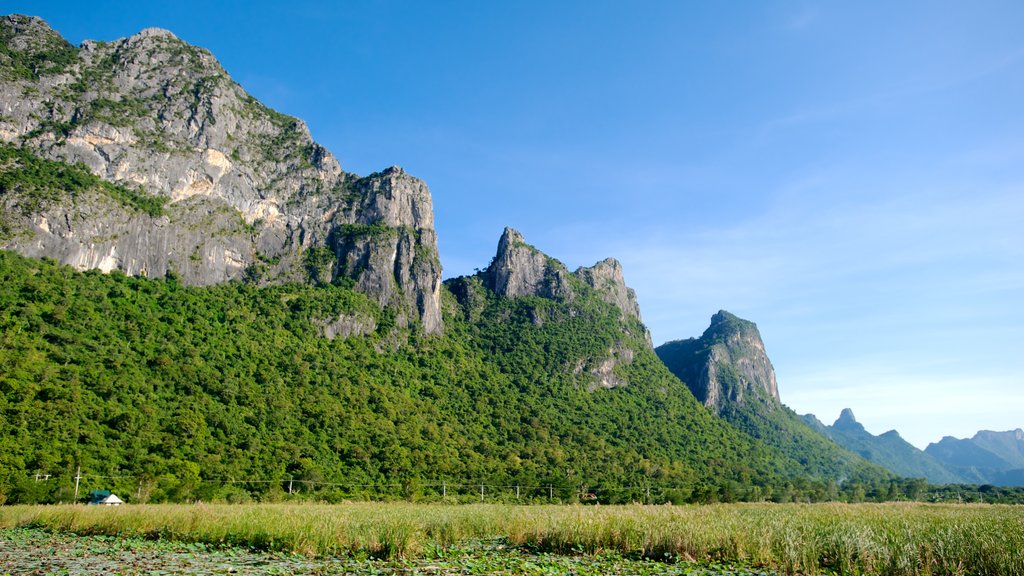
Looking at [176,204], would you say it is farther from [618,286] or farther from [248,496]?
[618,286]

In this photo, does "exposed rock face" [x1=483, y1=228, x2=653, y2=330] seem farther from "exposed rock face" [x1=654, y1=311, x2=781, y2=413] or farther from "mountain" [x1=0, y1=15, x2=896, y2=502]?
"exposed rock face" [x1=654, y1=311, x2=781, y2=413]

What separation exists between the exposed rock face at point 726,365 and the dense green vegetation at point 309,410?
30492 mm

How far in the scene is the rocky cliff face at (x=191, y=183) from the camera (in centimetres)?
8281

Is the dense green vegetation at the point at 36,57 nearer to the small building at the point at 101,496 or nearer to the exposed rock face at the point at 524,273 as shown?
the small building at the point at 101,496

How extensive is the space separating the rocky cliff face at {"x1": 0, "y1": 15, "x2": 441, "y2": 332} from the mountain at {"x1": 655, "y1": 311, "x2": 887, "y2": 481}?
82.0 metres

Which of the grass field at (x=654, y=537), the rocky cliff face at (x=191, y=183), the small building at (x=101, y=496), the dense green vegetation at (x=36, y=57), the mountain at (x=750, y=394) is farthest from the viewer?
the mountain at (x=750, y=394)

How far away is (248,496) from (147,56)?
4127 inches

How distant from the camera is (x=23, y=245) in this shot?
70312 mm

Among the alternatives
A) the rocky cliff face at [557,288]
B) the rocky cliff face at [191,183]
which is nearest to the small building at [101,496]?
the rocky cliff face at [191,183]

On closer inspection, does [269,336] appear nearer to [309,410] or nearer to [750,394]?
[309,410]

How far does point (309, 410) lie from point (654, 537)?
6310cm

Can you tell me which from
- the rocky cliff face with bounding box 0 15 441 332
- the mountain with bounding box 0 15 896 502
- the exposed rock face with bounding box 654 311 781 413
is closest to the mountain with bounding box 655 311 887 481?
the exposed rock face with bounding box 654 311 781 413

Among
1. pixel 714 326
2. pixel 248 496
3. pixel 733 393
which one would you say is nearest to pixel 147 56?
pixel 248 496

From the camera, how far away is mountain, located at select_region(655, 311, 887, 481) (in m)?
135
